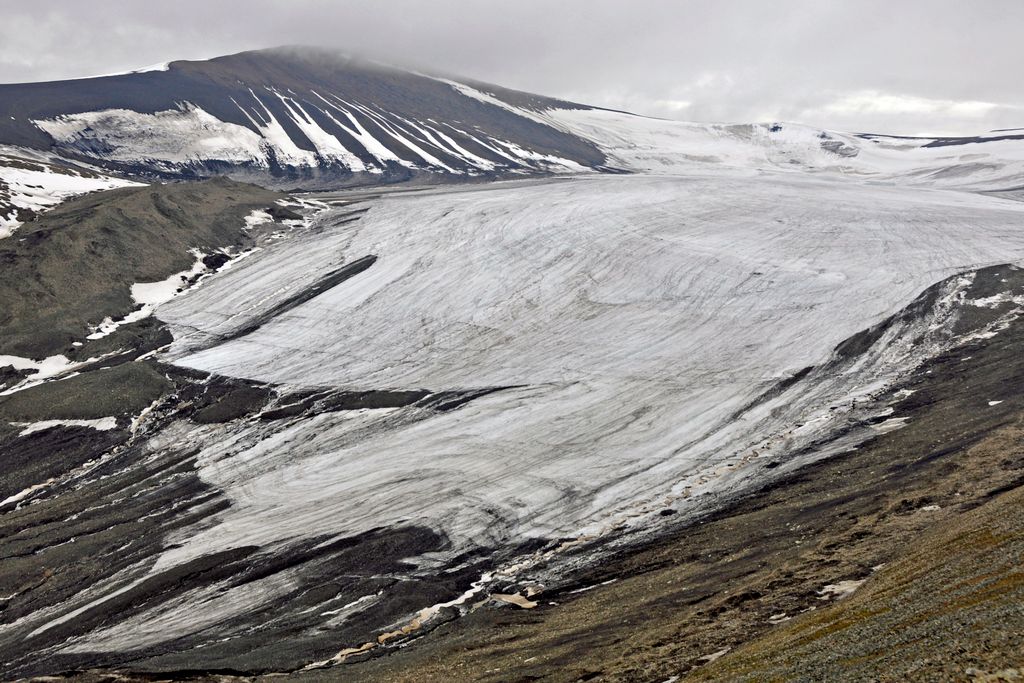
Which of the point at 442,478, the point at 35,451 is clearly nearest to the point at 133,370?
the point at 35,451

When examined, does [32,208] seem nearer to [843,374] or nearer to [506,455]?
[506,455]

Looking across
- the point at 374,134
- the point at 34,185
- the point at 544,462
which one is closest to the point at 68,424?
the point at 544,462

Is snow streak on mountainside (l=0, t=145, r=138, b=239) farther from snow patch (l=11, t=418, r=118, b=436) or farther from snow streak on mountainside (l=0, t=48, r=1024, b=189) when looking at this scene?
snow patch (l=11, t=418, r=118, b=436)

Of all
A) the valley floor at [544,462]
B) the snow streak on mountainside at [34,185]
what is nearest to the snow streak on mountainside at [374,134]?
the snow streak on mountainside at [34,185]

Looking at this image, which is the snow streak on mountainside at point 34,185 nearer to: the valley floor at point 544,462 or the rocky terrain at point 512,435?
the rocky terrain at point 512,435

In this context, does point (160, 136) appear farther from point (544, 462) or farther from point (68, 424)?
point (544, 462)

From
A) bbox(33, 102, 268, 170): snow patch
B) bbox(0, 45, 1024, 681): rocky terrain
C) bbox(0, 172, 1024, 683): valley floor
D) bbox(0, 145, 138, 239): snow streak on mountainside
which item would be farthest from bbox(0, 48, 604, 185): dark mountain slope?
bbox(0, 172, 1024, 683): valley floor
